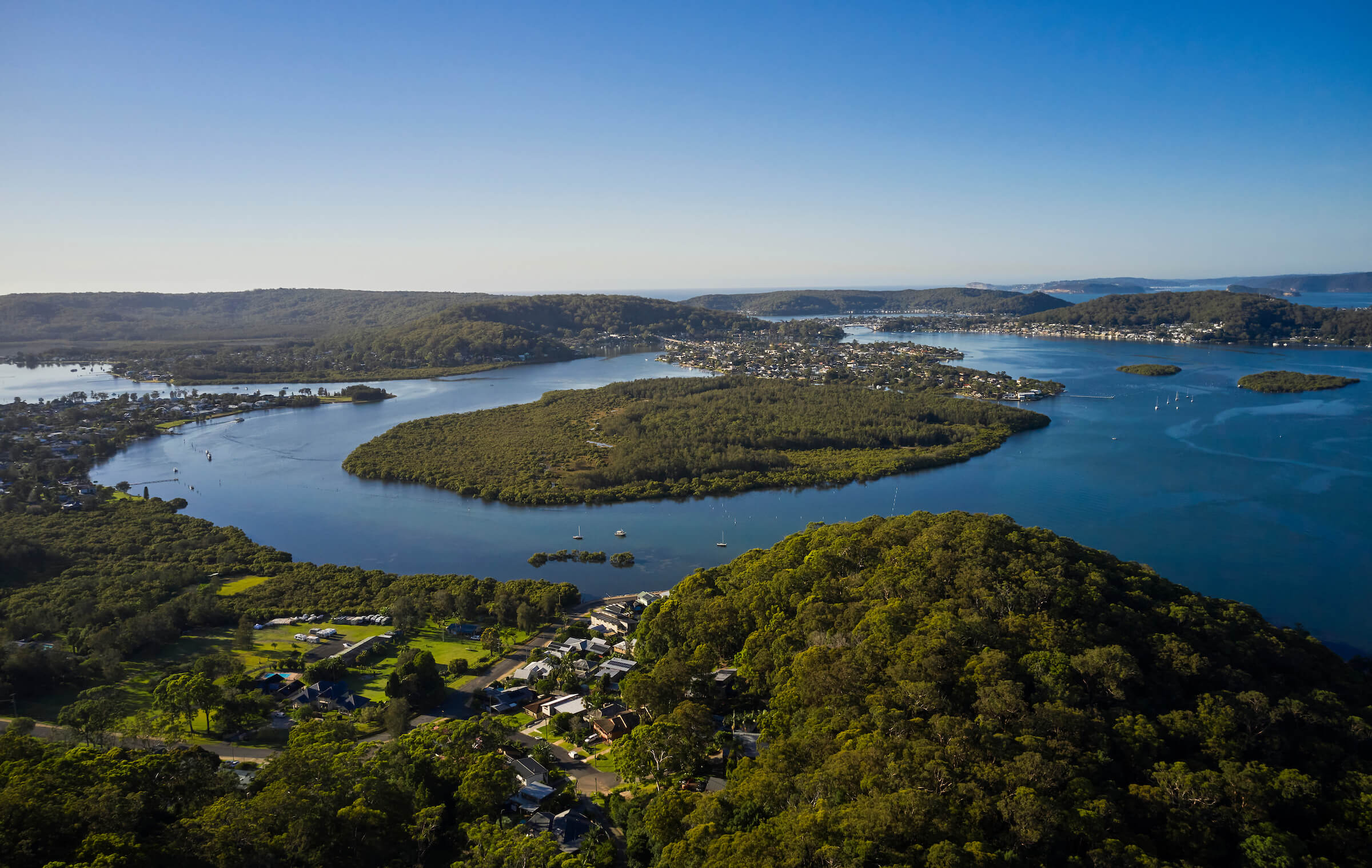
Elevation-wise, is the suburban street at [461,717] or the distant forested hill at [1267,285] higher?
the distant forested hill at [1267,285]

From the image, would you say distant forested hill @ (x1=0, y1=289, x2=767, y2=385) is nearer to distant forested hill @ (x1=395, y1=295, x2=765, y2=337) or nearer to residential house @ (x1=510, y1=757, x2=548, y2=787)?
distant forested hill @ (x1=395, y1=295, x2=765, y2=337)

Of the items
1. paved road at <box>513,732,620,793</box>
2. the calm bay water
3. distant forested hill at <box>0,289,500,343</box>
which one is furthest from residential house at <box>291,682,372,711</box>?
distant forested hill at <box>0,289,500,343</box>

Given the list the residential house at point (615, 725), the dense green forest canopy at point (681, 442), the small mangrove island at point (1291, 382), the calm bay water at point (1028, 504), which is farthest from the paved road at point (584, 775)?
the small mangrove island at point (1291, 382)

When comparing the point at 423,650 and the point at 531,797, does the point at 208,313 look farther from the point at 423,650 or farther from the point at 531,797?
the point at 531,797

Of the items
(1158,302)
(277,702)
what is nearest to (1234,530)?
(277,702)

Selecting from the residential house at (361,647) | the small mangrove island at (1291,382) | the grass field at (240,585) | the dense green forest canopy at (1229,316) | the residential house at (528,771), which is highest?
the dense green forest canopy at (1229,316)

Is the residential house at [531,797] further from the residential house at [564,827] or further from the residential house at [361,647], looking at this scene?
the residential house at [361,647]

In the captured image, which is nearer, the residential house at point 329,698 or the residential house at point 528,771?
the residential house at point 528,771

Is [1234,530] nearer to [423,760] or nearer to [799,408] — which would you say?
[799,408]
